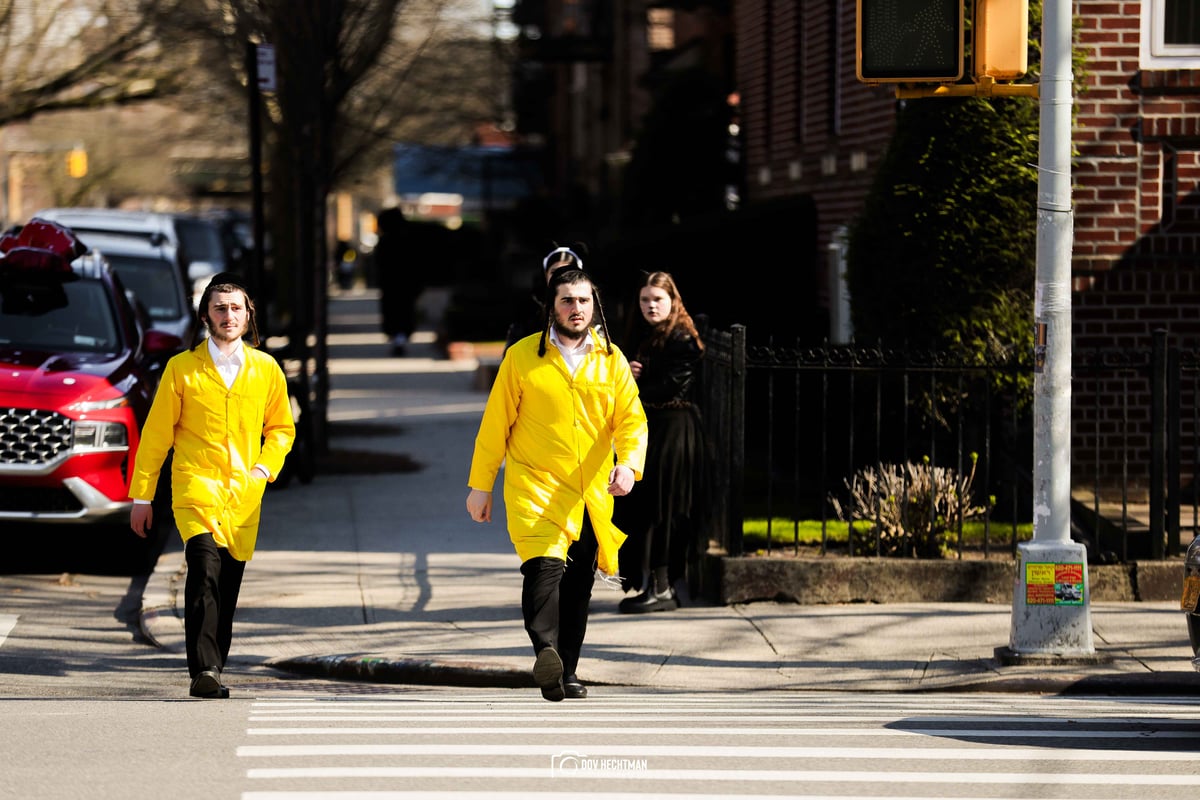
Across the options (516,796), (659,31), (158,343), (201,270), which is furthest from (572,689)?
(659,31)

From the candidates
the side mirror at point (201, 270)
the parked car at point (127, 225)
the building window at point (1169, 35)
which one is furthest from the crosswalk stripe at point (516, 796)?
the side mirror at point (201, 270)

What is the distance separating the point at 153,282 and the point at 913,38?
9.36 meters

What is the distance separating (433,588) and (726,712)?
3.65 metres

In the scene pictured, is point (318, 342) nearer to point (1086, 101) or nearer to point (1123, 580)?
point (1086, 101)

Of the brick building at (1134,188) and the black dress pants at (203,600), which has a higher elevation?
the brick building at (1134,188)

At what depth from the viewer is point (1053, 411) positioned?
889 cm

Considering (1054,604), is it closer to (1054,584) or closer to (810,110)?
(1054,584)

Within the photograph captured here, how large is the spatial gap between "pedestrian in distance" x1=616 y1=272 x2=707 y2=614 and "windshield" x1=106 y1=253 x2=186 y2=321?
22.8 feet

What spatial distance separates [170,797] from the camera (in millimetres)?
5785

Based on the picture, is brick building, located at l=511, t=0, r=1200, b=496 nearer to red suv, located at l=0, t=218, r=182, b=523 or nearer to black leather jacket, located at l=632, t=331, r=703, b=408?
black leather jacket, located at l=632, t=331, r=703, b=408

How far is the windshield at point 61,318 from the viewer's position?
12.2 metres

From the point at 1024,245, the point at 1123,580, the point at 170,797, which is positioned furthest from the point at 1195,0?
the point at 170,797

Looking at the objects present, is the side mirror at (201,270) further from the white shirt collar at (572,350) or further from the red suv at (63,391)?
the white shirt collar at (572,350)

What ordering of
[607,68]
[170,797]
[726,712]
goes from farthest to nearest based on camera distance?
[607,68], [726,712], [170,797]
